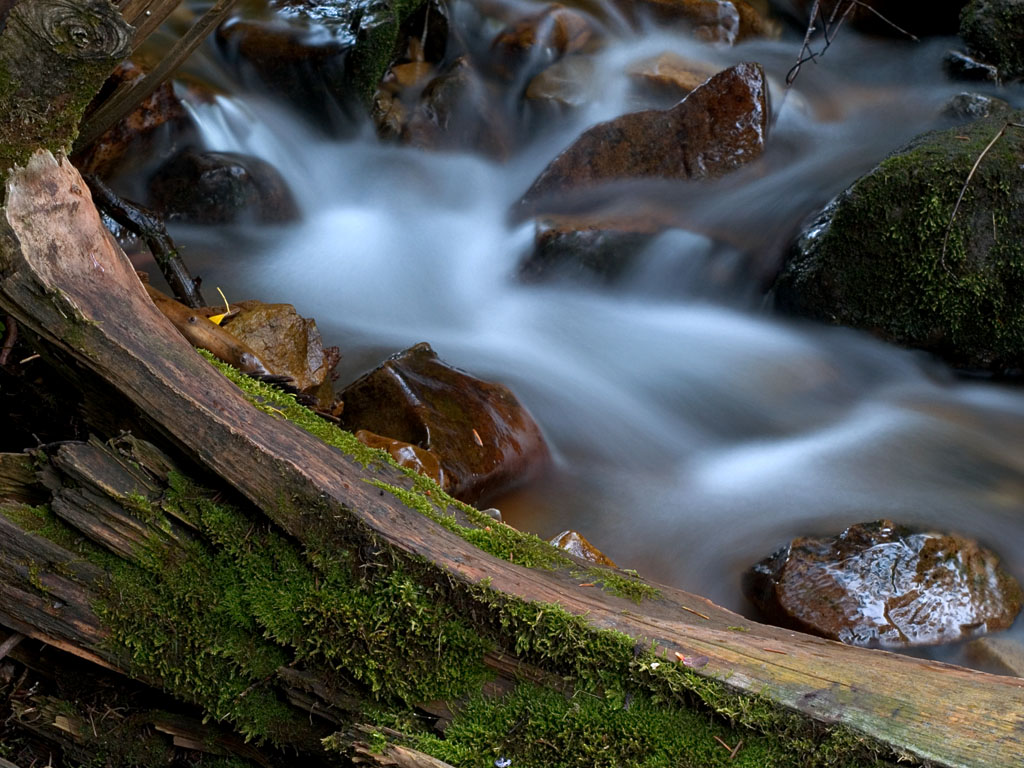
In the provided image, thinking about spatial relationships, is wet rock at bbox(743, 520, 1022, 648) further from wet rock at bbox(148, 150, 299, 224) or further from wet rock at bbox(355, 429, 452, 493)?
wet rock at bbox(148, 150, 299, 224)

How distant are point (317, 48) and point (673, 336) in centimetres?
414

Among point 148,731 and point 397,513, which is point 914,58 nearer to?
point 397,513

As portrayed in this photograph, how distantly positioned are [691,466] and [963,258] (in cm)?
211

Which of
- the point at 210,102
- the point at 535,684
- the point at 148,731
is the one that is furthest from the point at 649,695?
the point at 210,102

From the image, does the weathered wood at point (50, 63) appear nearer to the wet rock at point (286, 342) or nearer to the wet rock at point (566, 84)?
the wet rock at point (286, 342)

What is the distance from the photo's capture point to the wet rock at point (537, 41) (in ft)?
26.9

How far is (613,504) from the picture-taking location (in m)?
4.41

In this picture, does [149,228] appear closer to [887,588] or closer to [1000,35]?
[887,588]

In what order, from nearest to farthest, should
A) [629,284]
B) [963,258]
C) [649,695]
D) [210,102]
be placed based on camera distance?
[649,695], [963,258], [629,284], [210,102]

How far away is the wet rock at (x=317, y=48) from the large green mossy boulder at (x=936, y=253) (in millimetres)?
4223

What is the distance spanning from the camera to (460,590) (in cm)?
189

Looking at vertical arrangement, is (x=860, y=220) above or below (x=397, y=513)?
below

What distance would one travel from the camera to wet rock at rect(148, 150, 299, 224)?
650cm

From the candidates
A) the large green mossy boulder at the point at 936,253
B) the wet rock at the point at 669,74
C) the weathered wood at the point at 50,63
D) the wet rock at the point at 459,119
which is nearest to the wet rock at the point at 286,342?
the weathered wood at the point at 50,63
